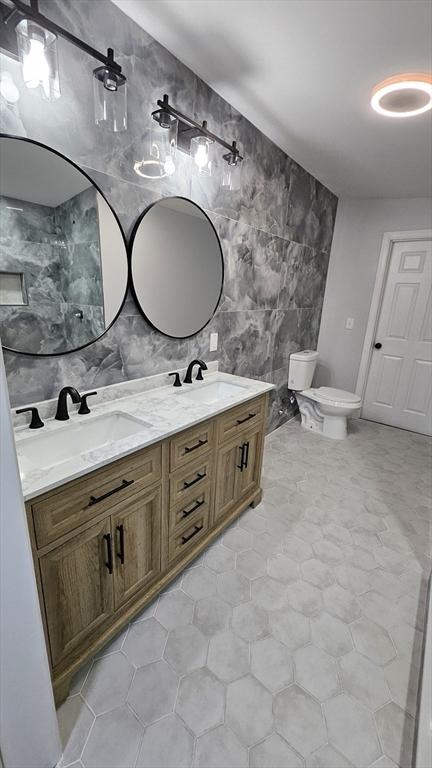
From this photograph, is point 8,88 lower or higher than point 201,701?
higher

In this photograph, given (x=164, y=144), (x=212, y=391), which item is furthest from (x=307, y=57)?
(x=212, y=391)

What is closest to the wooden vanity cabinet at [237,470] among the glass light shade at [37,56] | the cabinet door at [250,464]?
the cabinet door at [250,464]

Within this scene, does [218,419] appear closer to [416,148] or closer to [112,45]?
[112,45]

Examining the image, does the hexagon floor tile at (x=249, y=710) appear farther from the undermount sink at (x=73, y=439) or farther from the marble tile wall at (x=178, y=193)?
the marble tile wall at (x=178, y=193)

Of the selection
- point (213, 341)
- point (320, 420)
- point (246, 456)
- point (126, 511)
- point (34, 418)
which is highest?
point (213, 341)

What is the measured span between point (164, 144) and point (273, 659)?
8.02ft

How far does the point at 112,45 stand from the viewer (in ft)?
4.77

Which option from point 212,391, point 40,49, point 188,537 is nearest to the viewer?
point 40,49

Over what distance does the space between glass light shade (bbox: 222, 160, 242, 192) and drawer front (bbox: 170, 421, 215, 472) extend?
59.3 inches

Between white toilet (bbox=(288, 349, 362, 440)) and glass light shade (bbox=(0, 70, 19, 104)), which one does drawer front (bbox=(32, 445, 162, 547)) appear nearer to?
glass light shade (bbox=(0, 70, 19, 104))

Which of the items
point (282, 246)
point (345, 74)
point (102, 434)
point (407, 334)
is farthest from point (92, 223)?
point (407, 334)

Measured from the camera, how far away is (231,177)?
7.18 feet

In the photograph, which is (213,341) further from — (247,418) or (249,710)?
(249,710)

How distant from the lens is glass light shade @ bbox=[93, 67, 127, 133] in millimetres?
A: 1327
